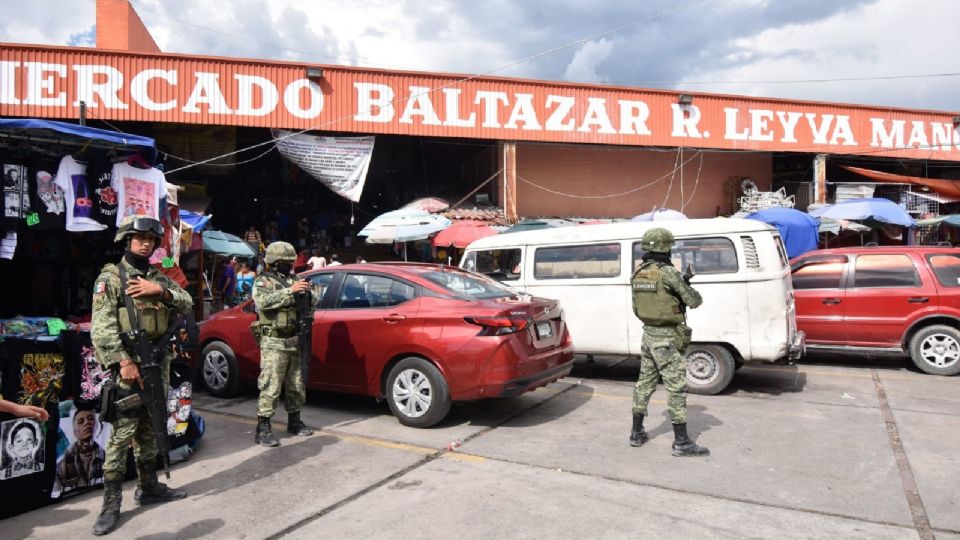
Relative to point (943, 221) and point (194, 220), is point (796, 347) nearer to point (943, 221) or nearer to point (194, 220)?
point (194, 220)

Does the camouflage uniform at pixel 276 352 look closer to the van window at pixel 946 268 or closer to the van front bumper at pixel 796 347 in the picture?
the van front bumper at pixel 796 347

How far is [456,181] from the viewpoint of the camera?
69.0 ft

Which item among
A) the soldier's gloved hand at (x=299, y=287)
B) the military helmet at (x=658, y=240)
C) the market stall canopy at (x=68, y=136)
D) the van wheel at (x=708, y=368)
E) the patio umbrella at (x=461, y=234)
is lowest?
the van wheel at (x=708, y=368)

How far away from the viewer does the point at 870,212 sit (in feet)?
49.3

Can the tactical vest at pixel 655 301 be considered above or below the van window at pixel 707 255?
below

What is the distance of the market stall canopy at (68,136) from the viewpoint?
4.69 m

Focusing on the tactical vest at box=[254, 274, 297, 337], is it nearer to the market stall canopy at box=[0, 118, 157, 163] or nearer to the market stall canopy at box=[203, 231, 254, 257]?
the market stall canopy at box=[0, 118, 157, 163]

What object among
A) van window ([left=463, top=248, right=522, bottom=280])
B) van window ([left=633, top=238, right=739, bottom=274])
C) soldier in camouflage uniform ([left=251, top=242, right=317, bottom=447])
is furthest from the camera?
van window ([left=463, top=248, right=522, bottom=280])

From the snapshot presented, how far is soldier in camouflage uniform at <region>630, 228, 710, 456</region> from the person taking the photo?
16.2 feet

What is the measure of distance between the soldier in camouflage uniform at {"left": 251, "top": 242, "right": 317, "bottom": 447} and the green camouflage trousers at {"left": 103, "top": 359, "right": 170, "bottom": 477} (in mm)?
1173

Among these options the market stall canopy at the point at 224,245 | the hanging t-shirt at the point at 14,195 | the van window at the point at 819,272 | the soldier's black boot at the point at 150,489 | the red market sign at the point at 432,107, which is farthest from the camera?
the red market sign at the point at 432,107

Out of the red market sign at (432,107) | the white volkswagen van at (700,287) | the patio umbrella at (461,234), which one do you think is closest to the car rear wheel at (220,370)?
the white volkswagen van at (700,287)

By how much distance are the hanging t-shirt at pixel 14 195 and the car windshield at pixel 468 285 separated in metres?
3.50

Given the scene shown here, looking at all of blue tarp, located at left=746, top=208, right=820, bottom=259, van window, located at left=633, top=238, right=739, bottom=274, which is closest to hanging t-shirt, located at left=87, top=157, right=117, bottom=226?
van window, located at left=633, top=238, right=739, bottom=274
